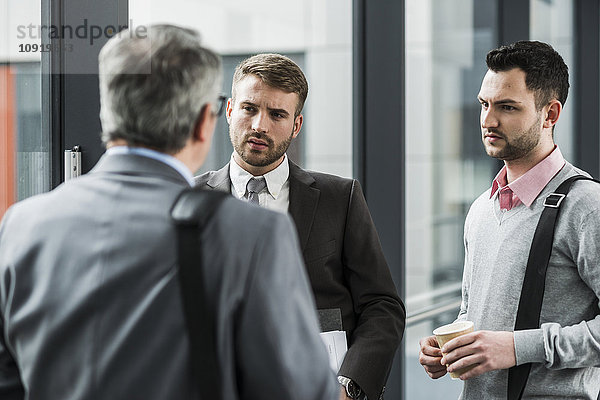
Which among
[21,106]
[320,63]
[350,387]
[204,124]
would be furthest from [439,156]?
[204,124]

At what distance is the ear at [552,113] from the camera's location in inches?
89.7

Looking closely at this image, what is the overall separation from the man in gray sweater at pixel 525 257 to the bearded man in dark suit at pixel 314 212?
191 millimetres

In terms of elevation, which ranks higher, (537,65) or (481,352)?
(537,65)

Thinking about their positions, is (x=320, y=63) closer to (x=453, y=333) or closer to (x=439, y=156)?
(x=439, y=156)

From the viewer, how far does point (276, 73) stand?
7.00ft

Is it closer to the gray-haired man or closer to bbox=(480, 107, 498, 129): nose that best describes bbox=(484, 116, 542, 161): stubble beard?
bbox=(480, 107, 498, 129): nose

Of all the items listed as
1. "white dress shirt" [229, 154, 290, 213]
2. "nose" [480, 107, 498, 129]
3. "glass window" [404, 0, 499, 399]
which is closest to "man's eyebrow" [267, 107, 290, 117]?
"white dress shirt" [229, 154, 290, 213]

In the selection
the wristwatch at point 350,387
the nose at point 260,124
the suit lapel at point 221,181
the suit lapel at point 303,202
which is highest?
the nose at point 260,124

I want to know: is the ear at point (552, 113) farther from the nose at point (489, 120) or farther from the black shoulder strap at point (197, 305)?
Answer: the black shoulder strap at point (197, 305)

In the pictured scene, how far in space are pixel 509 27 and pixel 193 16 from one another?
2.74 metres

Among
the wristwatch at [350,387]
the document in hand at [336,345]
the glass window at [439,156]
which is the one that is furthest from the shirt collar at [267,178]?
the glass window at [439,156]

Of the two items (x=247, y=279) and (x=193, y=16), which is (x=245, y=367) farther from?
(x=193, y=16)

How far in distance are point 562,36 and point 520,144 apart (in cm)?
443

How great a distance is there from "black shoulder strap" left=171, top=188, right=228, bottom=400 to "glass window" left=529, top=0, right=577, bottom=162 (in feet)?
16.1
